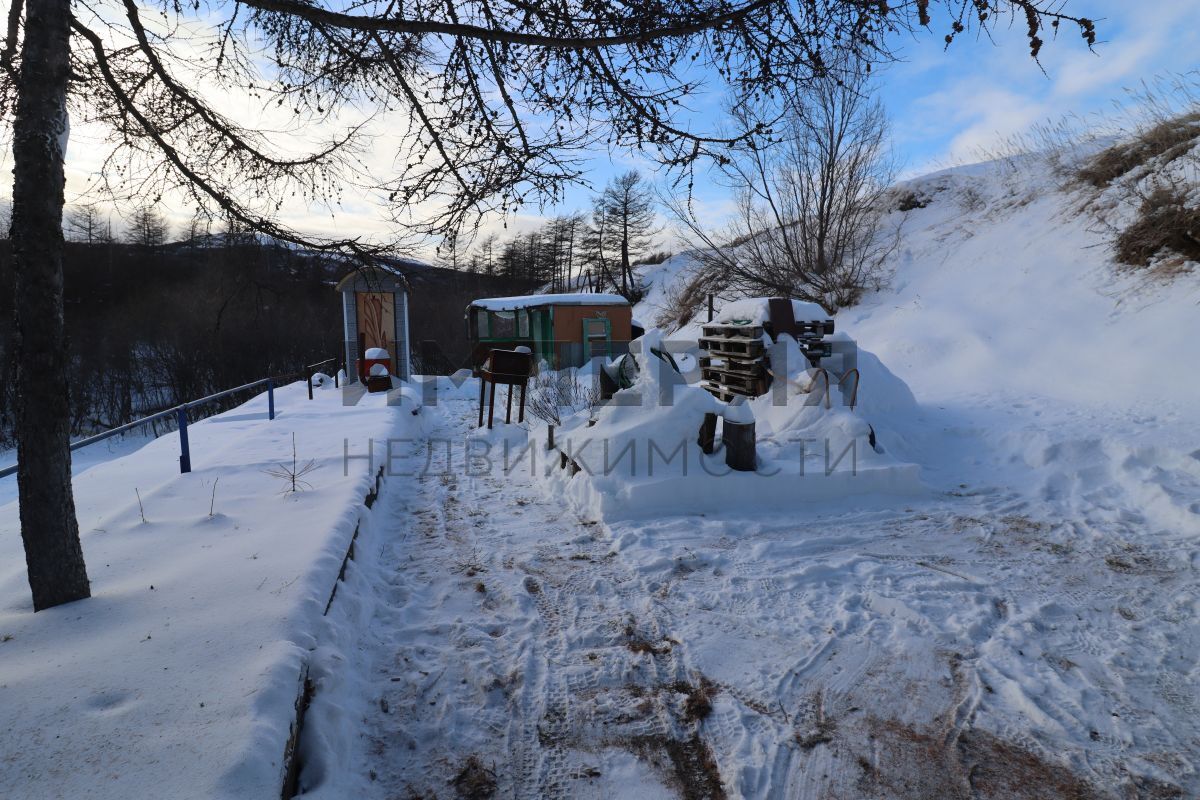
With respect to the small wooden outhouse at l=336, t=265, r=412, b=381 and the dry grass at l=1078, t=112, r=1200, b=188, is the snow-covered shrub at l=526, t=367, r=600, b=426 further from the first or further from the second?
the dry grass at l=1078, t=112, r=1200, b=188

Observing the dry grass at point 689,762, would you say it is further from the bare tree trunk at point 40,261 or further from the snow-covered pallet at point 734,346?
the snow-covered pallet at point 734,346

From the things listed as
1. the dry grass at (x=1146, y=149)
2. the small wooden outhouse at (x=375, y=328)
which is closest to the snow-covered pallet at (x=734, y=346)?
the dry grass at (x=1146, y=149)

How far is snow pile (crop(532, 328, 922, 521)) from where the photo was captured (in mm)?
5793

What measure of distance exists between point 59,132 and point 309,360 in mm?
36033

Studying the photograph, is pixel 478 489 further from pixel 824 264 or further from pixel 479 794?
pixel 824 264

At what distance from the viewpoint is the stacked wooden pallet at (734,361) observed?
8.21 meters

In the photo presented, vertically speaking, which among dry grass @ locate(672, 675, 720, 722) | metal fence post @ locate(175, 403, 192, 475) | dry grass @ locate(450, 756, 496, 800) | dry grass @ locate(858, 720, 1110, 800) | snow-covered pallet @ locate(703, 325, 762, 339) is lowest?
dry grass @ locate(858, 720, 1110, 800)

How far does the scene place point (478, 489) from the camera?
699 cm

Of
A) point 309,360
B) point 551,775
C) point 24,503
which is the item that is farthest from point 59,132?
point 309,360

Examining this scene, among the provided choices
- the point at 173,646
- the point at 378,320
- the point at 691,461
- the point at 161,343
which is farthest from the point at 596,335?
the point at 161,343

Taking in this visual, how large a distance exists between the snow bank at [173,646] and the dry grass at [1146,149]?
15.6 metres

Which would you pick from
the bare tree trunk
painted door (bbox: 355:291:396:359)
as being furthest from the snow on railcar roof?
the bare tree trunk

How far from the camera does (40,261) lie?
2.82m

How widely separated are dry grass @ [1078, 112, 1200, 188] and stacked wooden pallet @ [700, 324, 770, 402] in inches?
382
